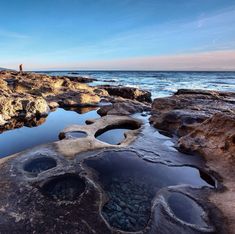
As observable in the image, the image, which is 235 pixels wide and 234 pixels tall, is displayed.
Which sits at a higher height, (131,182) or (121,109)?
(121,109)

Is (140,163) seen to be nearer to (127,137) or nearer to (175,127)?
(127,137)

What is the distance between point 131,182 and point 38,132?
290 inches

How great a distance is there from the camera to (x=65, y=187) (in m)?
6.10

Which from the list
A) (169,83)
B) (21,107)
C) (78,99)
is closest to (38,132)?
(21,107)

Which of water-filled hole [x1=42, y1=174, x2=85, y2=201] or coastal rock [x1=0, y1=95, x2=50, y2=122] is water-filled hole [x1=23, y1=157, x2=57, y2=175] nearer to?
water-filled hole [x1=42, y1=174, x2=85, y2=201]

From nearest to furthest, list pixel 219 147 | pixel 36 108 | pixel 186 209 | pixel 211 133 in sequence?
pixel 186 209
pixel 219 147
pixel 211 133
pixel 36 108

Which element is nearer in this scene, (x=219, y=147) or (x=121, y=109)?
(x=219, y=147)

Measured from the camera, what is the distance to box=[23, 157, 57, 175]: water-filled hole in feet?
22.9

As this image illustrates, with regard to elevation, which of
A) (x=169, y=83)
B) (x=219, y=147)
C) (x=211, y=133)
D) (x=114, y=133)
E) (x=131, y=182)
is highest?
(x=211, y=133)

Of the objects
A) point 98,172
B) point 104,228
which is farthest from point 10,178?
point 104,228

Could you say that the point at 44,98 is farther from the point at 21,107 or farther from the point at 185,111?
the point at 185,111

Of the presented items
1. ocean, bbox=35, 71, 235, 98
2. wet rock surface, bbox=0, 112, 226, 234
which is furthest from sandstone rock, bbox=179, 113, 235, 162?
ocean, bbox=35, 71, 235, 98

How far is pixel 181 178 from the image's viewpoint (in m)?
6.99

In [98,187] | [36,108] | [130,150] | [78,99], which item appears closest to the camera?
[98,187]
